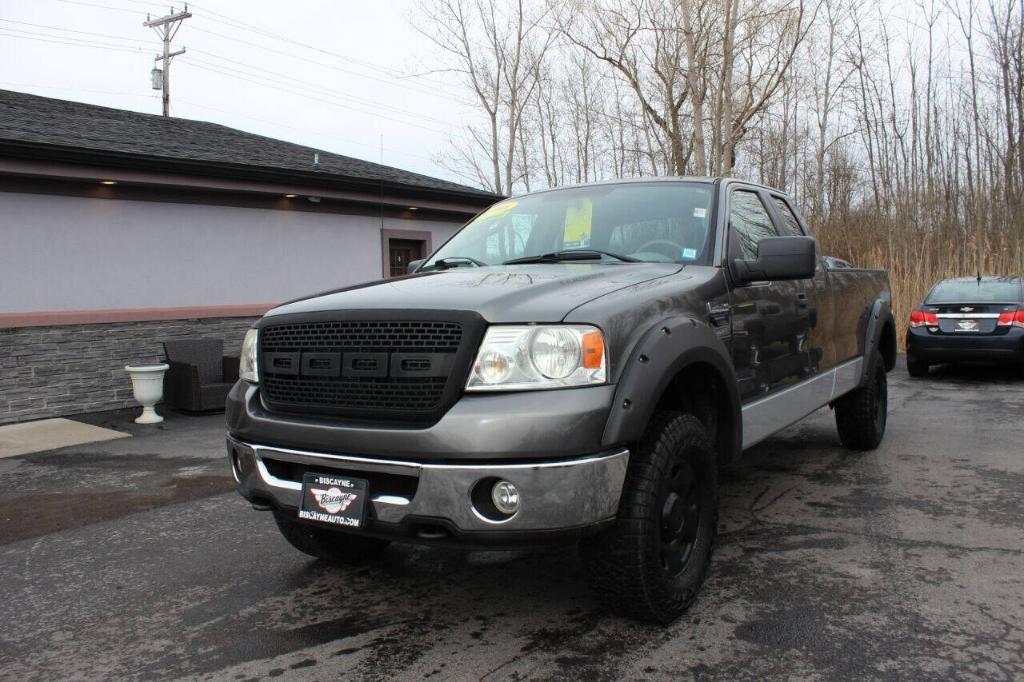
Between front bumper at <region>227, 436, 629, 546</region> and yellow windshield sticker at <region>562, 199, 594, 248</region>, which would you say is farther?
yellow windshield sticker at <region>562, 199, 594, 248</region>

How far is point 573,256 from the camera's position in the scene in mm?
3875

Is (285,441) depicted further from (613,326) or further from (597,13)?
(597,13)

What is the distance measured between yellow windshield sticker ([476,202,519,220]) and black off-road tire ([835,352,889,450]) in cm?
302

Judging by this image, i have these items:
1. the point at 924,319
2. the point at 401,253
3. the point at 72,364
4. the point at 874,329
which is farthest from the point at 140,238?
the point at 924,319

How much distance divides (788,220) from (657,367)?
9.32 ft

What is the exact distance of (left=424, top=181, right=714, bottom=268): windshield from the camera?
13.0 feet

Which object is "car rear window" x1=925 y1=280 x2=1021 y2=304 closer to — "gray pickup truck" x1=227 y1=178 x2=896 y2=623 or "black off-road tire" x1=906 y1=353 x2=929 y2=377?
"black off-road tire" x1=906 y1=353 x2=929 y2=377

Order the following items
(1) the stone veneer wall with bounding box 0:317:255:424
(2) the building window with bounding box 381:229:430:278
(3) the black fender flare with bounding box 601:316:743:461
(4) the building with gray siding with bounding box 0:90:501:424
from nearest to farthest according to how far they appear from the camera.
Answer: (3) the black fender flare with bounding box 601:316:743:461 → (1) the stone veneer wall with bounding box 0:317:255:424 → (4) the building with gray siding with bounding box 0:90:501:424 → (2) the building window with bounding box 381:229:430:278

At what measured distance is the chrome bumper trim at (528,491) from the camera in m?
2.61

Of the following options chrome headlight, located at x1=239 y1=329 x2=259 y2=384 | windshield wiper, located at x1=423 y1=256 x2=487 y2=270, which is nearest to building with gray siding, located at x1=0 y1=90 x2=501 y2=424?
windshield wiper, located at x1=423 y1=256 x2=487 y2=270

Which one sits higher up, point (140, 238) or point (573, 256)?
point (140, 238)

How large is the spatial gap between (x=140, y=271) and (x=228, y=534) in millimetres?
6450

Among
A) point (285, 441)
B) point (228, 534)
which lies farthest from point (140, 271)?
point (285, 441)

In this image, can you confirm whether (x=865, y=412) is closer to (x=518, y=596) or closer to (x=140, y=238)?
(x=518, y=596)
